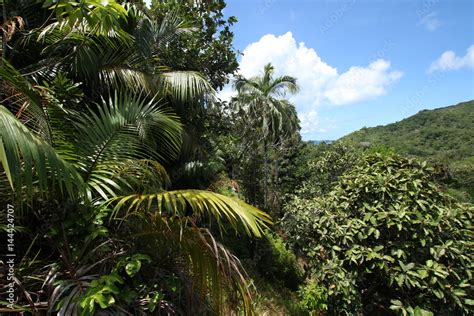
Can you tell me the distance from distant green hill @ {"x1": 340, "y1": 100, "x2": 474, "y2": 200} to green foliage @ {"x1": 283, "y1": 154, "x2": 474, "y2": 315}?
28473mm

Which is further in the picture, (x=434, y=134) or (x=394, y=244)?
(x=434, y=134)

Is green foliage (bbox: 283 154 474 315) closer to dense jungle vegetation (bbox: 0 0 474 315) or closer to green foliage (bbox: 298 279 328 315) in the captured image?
dense jungle vegetation (bbox: 0 0 474 315)

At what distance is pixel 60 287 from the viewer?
1831 millimetres

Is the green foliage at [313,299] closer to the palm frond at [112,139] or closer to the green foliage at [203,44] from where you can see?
the palm frond at [112,139]

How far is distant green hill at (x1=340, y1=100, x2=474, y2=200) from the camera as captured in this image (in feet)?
113

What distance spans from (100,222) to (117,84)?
257 centimetres

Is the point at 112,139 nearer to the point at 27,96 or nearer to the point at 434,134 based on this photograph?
the point at 27,96

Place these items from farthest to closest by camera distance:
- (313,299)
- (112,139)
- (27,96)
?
1. (313,299)
2. (112,139)
3. (27,96)

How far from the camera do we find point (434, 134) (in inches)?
1629

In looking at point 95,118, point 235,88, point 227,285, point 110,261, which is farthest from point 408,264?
point 235,88

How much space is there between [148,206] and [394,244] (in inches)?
109

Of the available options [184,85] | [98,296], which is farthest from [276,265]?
[98,296]

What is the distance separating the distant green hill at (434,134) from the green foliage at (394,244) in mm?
28473

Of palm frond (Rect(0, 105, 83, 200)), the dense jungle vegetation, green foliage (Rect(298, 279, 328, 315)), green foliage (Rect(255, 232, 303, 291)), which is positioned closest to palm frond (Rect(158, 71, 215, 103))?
the dense jungle vegetation
